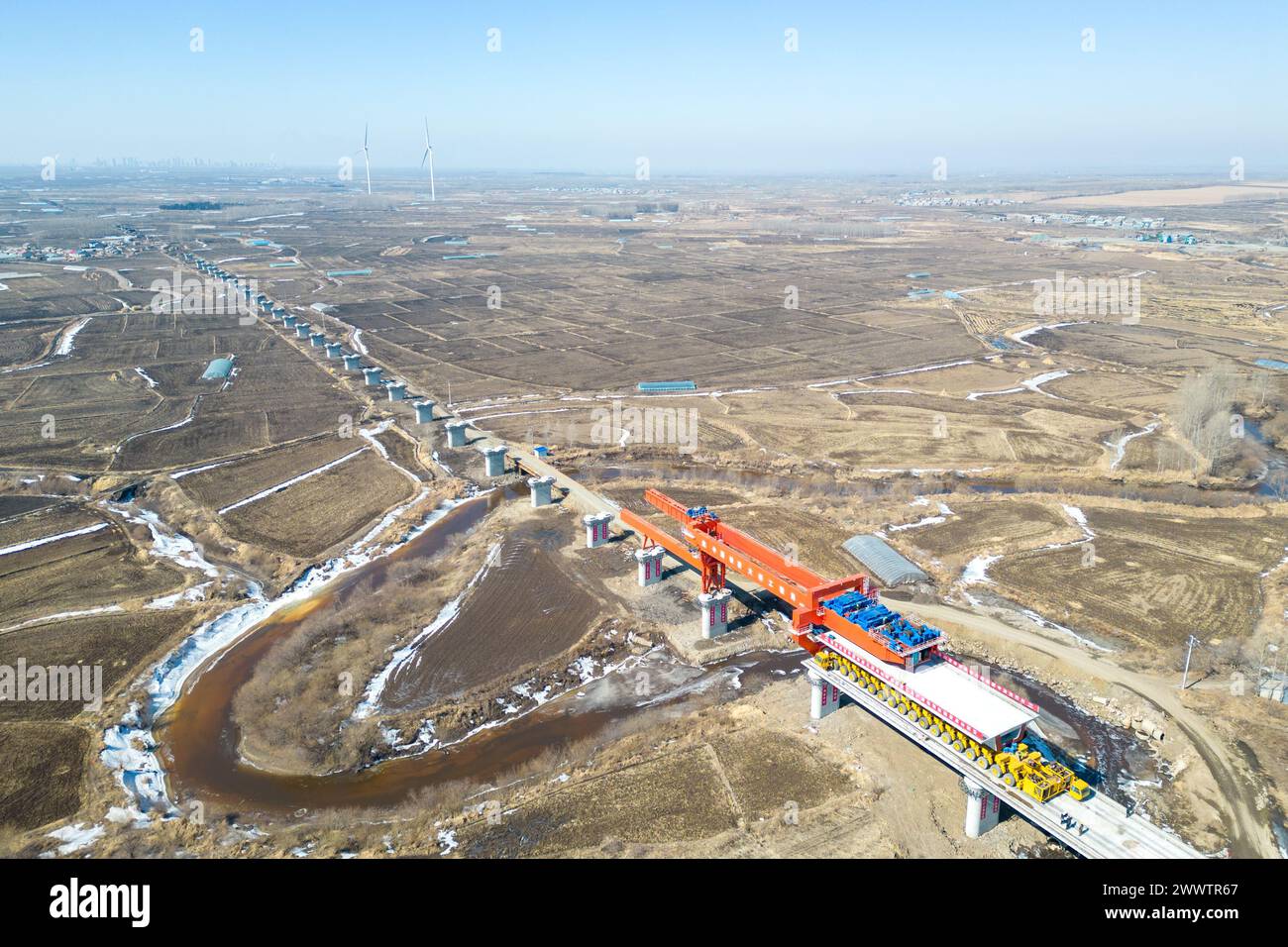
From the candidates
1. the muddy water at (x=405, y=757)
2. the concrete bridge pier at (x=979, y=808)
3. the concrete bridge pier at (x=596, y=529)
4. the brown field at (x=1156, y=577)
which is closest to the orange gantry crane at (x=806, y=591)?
the concrete bridge pier at (x=596, y=529)

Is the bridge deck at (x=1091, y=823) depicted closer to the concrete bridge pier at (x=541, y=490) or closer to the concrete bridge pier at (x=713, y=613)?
the concrete bridge pier at (x=713, y=613)

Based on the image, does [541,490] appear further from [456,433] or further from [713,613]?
[713,613]

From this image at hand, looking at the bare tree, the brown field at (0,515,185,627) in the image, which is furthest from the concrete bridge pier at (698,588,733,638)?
the bare tree

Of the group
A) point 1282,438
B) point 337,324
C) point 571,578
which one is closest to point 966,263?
point 1282,438

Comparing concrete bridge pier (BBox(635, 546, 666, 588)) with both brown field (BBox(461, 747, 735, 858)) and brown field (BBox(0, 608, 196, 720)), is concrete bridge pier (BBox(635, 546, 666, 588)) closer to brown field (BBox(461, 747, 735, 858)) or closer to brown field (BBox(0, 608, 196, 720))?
brown field (BBox(461, 747, 735, 858))
